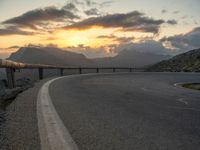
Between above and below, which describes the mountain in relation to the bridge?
below

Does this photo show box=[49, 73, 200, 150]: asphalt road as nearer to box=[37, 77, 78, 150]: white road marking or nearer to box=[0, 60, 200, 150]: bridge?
box=[0, 60, 200, 150]: bridge

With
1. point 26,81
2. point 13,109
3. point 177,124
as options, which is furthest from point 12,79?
point 177,124

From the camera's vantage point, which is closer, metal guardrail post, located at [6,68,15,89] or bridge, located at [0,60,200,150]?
bridge, located at [0,60,200,150]

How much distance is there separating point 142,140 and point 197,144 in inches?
27.4

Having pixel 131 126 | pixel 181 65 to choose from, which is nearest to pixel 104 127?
pixel 131 126

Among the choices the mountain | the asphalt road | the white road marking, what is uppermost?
the white road marking

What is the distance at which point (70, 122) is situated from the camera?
231 inches

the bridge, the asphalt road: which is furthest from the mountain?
the bridge

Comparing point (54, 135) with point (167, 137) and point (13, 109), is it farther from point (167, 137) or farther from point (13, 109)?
point (13, 109)

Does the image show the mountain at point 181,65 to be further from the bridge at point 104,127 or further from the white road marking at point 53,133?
the white road marking at point 53,133

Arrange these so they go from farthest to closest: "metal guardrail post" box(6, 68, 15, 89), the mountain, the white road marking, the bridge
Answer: the mountain
"metal guardrail post" box(6, 68, 15, 89)
the bridge
the white road marking

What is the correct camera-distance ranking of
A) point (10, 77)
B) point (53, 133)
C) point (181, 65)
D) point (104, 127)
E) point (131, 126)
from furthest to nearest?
1. point (181, 65)
2. point (10, 77)
3. point (131, 126)
4. point (104, 127)
5. point (53, 133)

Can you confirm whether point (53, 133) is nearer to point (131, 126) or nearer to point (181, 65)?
point (131, 126)

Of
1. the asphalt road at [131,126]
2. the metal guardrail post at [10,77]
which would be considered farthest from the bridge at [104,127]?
the metal guardrail post at [10,77]
